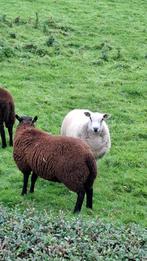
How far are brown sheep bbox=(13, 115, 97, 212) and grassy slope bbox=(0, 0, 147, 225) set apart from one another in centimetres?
56

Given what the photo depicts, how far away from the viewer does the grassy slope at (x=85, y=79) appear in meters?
10.0

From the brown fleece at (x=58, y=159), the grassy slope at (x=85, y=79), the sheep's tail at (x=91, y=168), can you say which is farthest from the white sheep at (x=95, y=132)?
the sheep's tail at (x=91, y=168)

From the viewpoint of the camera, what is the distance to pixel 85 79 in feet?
55.5

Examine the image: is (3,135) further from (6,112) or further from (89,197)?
(89,197)

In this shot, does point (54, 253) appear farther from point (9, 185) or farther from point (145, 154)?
point (145, 154)

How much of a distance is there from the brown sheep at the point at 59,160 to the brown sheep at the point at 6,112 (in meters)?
1.98

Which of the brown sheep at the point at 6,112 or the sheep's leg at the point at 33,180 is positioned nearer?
the sheep's leg at the point at 33,180

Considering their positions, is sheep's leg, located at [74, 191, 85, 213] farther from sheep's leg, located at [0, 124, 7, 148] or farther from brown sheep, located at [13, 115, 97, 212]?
sheep's leg, located at [0, 124, 7, 148]

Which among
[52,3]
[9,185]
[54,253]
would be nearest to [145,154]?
[9,185]

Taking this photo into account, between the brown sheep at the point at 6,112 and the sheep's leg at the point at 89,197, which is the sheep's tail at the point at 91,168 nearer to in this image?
the sheep's leg at the point at 89,197

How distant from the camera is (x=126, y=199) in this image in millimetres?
9922

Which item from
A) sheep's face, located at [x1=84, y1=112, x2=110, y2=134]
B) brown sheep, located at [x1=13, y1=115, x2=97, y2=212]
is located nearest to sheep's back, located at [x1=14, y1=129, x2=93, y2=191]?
brown sheep, located at [x1=13, y1=115, x2=97, y2=212]

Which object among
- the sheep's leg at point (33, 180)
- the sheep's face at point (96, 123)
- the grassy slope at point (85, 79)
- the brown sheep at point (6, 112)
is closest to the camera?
the sheep's leg at point (33, 180)

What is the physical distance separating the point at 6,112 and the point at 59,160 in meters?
3.25
